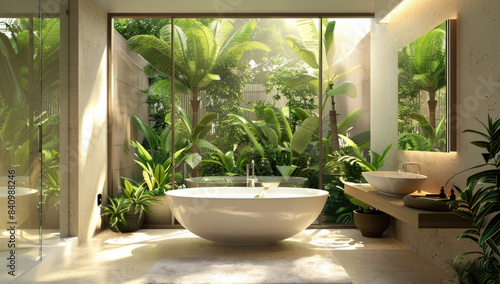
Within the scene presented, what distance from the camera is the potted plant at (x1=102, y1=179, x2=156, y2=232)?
502cm

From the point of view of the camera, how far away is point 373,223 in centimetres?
475

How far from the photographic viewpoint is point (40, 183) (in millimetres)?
3521

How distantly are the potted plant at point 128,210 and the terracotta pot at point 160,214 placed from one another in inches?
4.6

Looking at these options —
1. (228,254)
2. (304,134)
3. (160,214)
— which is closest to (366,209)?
(304,134)

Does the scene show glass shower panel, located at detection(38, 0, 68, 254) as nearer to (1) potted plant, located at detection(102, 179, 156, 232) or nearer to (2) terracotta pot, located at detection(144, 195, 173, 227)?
(1) potted plant, located at detection(102, 179, 156, 232)

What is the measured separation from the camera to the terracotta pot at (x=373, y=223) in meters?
4.75

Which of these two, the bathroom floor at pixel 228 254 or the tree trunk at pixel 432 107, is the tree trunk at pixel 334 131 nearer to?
the bathroom floor at pixel 228 254

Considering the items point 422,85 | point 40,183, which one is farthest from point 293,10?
point 40,183

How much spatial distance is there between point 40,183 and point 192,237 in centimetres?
180

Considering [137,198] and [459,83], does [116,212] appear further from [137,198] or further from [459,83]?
[459,83]

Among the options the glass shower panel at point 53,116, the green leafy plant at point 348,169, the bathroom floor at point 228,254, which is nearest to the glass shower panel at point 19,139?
the glass shower panel at point 53,116

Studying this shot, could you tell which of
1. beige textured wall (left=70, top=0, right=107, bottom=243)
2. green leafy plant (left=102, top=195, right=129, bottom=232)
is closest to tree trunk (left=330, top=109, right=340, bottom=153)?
green leafy plant (left=102, top=195, right=129, bottom=232)

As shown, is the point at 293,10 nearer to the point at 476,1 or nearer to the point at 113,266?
the point at 476,1

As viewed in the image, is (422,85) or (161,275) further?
(422,85)
